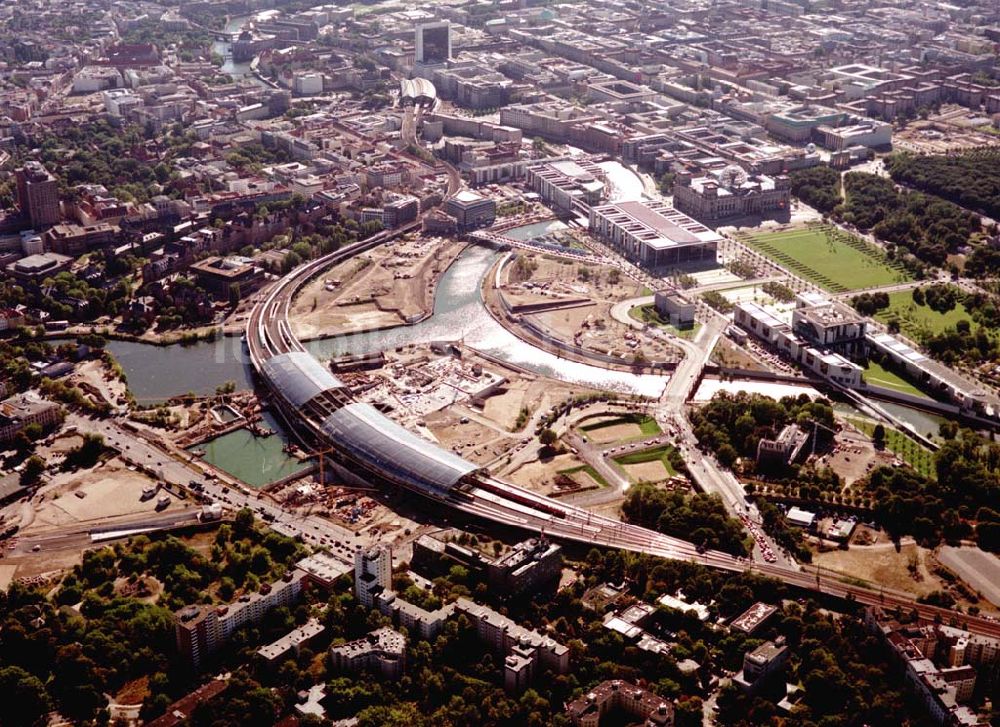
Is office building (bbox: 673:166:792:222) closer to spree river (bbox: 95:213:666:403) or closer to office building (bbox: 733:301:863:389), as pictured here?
office building (bbox: 733:301:863:389)

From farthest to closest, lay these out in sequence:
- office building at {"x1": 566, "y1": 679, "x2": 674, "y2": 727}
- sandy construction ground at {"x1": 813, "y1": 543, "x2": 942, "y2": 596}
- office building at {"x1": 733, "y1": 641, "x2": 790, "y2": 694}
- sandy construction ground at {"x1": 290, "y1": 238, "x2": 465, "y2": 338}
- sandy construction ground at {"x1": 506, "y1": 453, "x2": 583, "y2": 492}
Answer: sandy construction ground at {"x1": 290, "y1": 238, "x2": 465, "y2": 338}, sandy construction ground at {"x1": 506, "y1": 453, "x2": 583, "y2": 492}, sandy construction ground at {"x1": 813, "y1": 543, "x2": 942, "y2": 596}, office building at {"x1": 733, "y1": 641, "x2": 790, "y2": 694}, office building at {"x1": 566, "y1": 679, "x2": 674, "y2": 727}

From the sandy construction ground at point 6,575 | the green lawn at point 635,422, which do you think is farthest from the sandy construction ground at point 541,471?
the sandy construction ground at point 6,575

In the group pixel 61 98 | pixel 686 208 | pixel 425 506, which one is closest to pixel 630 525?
pixel 425 506

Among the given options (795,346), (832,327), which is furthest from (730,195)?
(795,346)

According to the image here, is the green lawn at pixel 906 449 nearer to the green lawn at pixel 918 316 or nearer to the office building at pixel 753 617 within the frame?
the green lawn at pixel 918 316

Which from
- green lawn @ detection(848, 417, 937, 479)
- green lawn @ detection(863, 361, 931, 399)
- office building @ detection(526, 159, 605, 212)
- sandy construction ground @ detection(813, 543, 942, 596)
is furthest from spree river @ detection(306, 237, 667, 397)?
sandy construction ground @ detection(813, 543, 942, 596)

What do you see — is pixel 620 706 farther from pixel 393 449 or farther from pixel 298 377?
pixel 298 377
